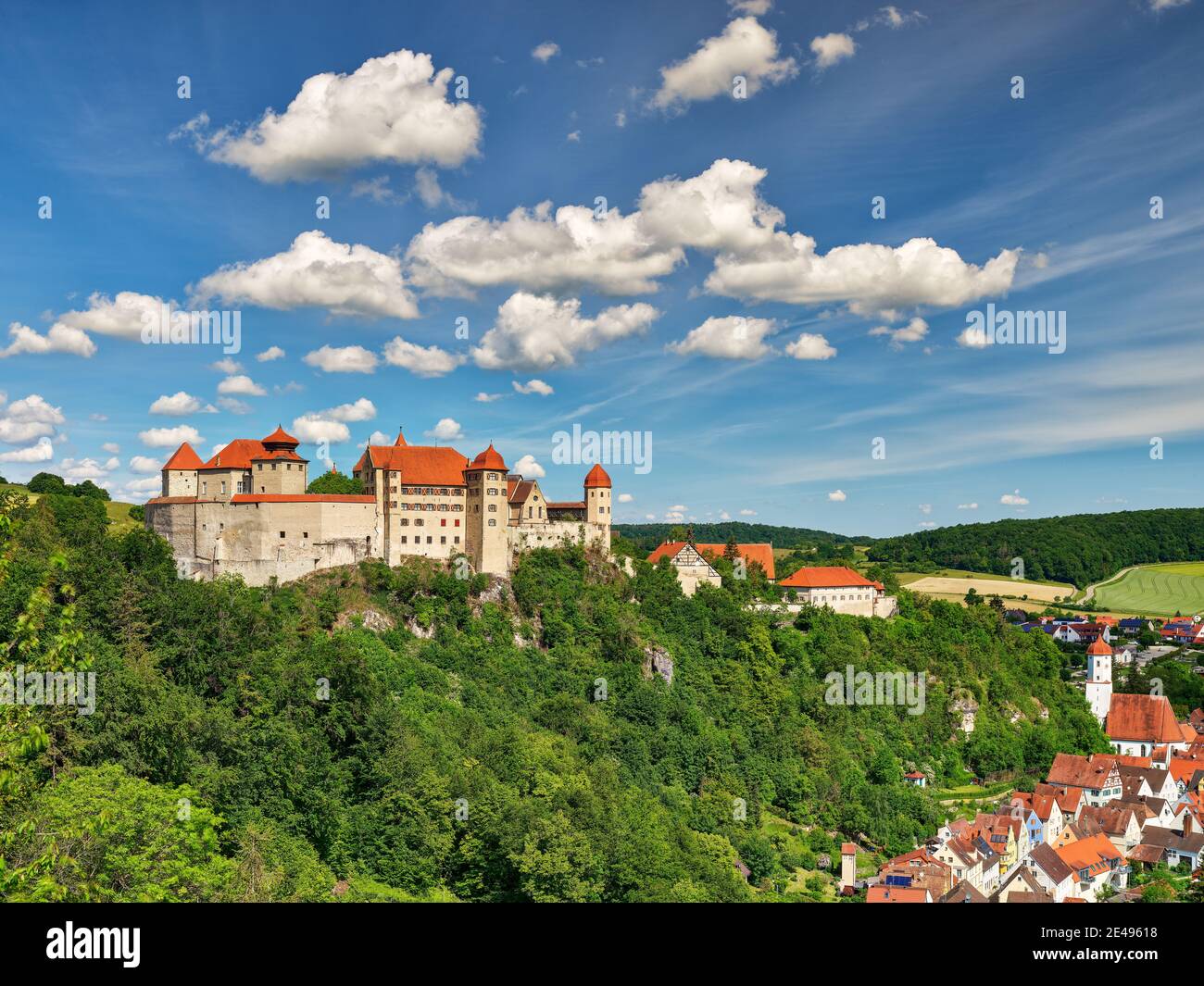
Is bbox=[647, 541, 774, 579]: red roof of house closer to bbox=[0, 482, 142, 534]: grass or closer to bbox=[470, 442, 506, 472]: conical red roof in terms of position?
bbox=[470, 442, 506, 472]: conical red roof

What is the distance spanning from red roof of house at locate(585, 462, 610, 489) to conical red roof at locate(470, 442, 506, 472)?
9.63 m

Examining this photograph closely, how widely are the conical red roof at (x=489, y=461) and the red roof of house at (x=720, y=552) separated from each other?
58.1 ft

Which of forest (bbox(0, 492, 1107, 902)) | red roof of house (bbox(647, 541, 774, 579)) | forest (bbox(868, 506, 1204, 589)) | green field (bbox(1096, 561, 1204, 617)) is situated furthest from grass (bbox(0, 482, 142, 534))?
green field (bbox(1096, 561, 1204, 617))

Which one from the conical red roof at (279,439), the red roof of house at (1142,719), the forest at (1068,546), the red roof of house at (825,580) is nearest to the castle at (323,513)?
the conical red roof at (279,439)

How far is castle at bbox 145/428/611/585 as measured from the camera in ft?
183

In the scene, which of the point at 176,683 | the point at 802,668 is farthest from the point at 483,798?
the point at 802,668

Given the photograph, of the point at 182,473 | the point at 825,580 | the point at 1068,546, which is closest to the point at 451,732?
the point at 182,473

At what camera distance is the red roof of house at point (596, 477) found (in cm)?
6931

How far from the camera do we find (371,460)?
60781 mm

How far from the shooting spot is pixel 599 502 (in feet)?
229

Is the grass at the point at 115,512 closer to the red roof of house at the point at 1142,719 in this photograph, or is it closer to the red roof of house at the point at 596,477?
the red roof of house at the point at 596,477

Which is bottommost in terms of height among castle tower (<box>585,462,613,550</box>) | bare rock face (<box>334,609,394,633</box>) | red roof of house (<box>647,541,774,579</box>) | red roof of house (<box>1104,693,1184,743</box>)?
red roof of house (<box>1104,693,1184,743</box>)
